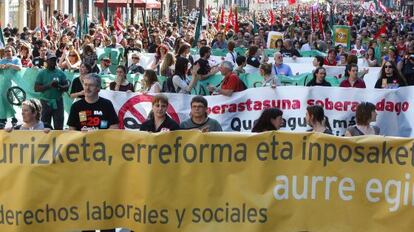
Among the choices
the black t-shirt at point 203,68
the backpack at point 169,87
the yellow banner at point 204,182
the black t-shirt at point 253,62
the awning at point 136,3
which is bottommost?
the yellow banner at point 204,182

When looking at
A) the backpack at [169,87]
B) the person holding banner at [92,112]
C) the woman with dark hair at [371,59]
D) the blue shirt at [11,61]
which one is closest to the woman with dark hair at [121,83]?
the backpack at [169,87]

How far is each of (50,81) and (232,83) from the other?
2565mm

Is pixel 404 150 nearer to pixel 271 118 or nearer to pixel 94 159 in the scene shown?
pixel 271 118

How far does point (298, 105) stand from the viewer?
12.2m

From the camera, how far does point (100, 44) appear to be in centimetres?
2284

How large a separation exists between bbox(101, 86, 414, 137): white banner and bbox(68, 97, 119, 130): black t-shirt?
2789 mm

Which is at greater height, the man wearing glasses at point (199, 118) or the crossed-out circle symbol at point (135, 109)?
the man wearing glasses at point (199, 118)

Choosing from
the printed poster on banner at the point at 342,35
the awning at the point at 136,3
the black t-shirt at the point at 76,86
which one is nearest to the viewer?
the black t-shirt at the point at 76,86

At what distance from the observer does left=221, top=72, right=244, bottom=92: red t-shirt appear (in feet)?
40.3

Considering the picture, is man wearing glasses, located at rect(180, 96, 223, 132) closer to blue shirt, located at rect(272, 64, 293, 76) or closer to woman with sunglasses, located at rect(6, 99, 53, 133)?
woman with sunglasses, located at rect(6, 99, 53, 133)

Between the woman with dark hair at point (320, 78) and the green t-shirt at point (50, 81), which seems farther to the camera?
the green t-shirt at point (50, 81)

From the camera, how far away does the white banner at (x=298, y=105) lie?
38.7ft

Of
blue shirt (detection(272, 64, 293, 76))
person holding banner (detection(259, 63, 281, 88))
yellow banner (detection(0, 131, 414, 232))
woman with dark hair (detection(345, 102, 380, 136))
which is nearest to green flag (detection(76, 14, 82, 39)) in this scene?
blue shirt (detection(272, 64, 293, 76))

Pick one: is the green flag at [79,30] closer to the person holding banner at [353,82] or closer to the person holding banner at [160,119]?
the person holding banner at [353,82]
